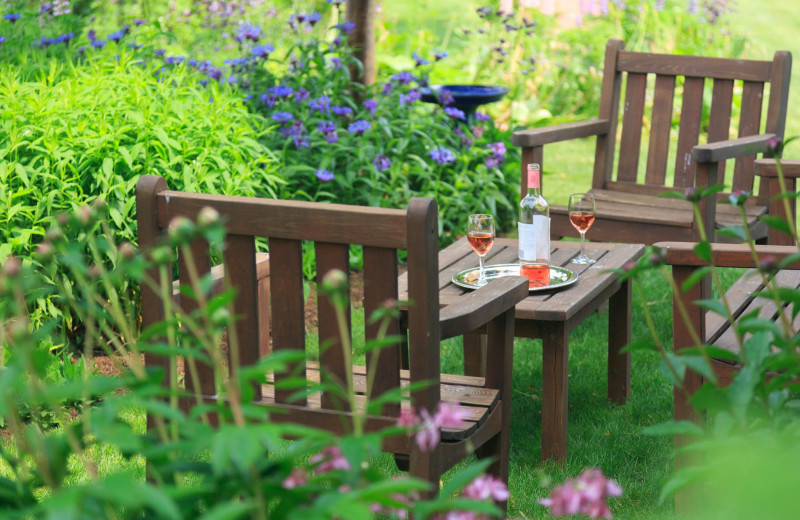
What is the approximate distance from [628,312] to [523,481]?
832mm

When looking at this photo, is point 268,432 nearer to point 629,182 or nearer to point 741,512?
point 741,512

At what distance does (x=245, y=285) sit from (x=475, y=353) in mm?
1453

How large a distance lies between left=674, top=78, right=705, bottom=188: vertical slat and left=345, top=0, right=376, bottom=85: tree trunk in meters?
1.66

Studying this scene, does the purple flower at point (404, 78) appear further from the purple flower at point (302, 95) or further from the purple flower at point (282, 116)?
the purple flower at point (282, 116)

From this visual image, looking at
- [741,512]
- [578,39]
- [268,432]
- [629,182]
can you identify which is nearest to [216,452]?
[268,432]

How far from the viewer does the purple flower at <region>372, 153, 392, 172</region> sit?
465cm

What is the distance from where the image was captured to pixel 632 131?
454 cm

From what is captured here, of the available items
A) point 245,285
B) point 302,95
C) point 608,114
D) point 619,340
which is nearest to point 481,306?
point 245,285

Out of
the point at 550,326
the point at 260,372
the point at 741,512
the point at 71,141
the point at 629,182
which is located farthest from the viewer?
the point at 629,182

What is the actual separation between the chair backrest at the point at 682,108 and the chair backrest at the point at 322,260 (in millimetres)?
2563

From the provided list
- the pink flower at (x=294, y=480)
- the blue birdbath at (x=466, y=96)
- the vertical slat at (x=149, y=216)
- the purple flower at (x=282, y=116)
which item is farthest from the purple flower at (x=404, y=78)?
the pink flower at (x=294, y=480)

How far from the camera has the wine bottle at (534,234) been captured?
2.89 metres

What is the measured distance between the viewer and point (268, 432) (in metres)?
0.96

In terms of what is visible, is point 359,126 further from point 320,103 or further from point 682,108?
point 682,108
